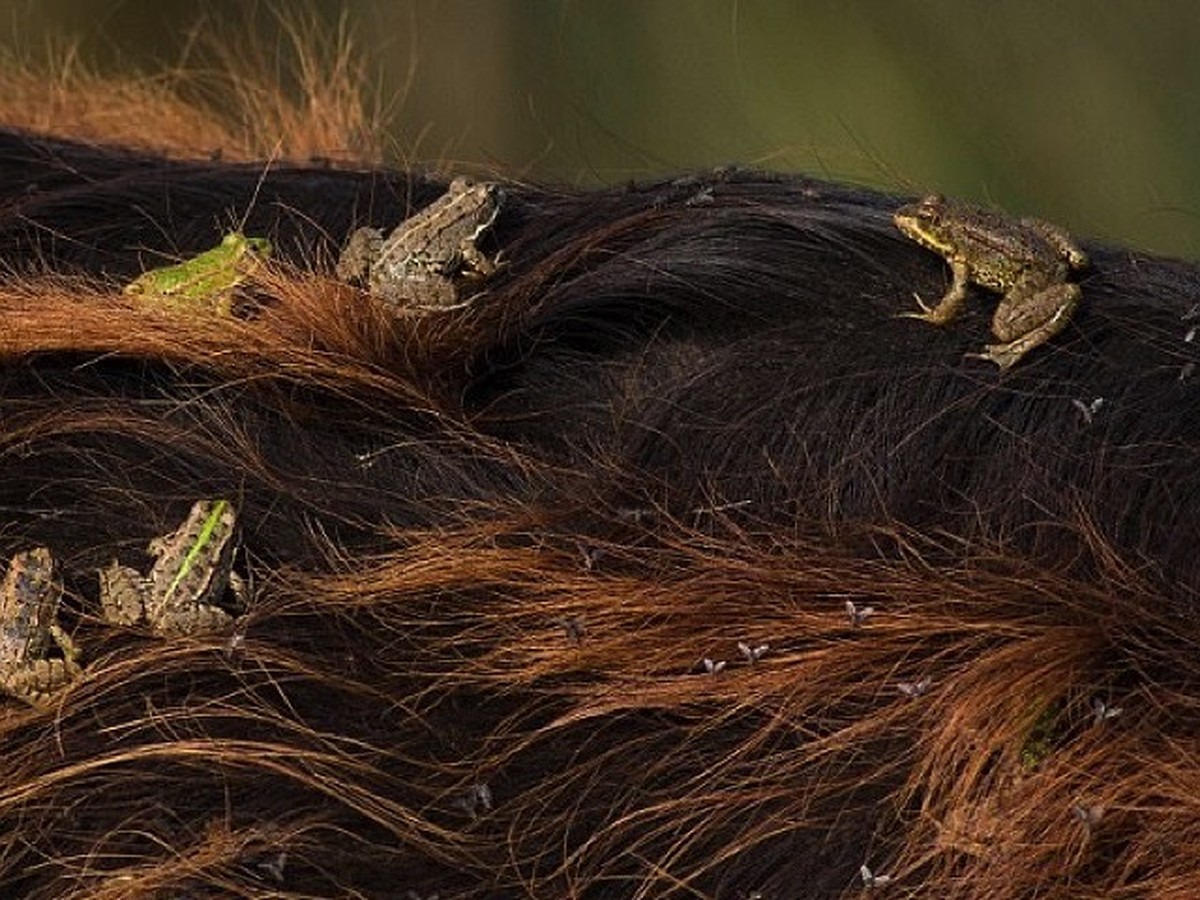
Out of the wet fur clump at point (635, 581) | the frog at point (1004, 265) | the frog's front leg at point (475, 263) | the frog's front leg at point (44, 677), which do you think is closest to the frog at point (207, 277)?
the wet fur clump at point (635, 581)

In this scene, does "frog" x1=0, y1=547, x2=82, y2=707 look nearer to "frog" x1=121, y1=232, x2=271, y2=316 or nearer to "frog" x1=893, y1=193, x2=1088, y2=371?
"frog" x1=121, y1=232, x2=271, y2=316

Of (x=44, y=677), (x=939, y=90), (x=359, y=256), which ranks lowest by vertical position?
(x=939, y=90)

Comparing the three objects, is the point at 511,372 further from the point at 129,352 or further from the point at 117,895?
the point at 117,895

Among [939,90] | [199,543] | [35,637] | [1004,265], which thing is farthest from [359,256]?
[939,90]

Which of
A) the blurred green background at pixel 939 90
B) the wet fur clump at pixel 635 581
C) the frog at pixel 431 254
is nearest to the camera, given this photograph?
the wet fur clump at pixel 635 581

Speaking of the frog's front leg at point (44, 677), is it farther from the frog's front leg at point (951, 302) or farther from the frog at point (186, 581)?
the frog's front leg at point (951, 302)

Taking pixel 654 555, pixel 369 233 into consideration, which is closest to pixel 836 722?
pixel 654 555

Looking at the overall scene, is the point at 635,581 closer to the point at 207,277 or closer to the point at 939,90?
the point at 207,277
